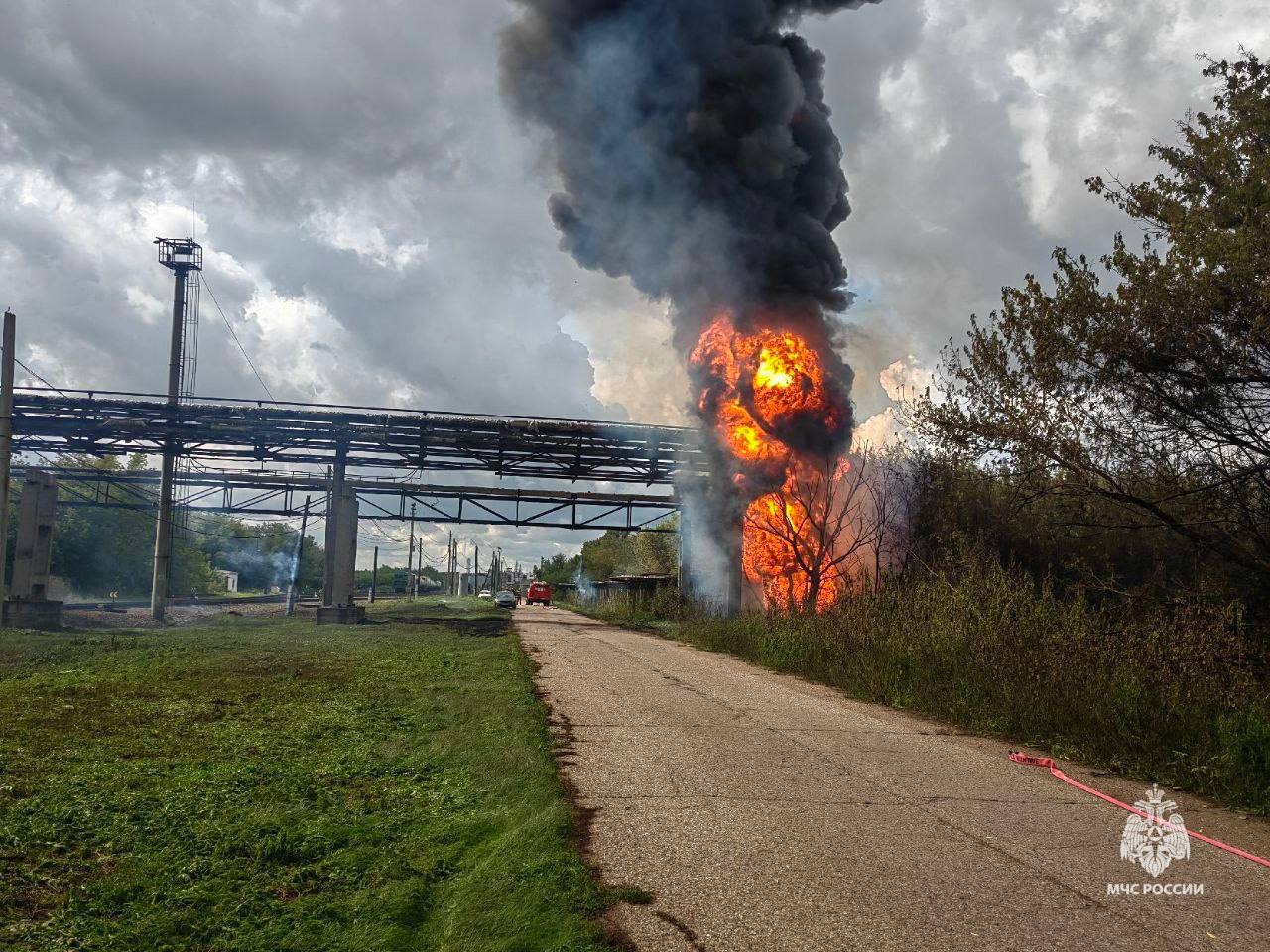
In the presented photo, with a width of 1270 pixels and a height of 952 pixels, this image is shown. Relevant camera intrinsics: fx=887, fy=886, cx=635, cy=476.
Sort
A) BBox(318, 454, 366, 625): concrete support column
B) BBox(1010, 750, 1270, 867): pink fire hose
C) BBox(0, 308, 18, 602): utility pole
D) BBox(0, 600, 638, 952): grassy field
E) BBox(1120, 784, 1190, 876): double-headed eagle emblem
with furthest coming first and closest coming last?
1. BBox(318, 454, 366, 625): concrete support column
2. BBox(0, 308, 18, 602): utility pole
3. BBox(1010, 750, 1270, 867): pink fire hose
4. BBox(1120, 784, 1190, 876): double-headed eagle emblem
5. BBox(0, 600, 638, 952): grassy field

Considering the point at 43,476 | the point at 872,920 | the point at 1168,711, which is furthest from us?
the point at 43,476

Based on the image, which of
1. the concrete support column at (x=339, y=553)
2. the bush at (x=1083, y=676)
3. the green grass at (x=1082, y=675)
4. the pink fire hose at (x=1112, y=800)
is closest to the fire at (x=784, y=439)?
the green grass at (x=1082, y=675)

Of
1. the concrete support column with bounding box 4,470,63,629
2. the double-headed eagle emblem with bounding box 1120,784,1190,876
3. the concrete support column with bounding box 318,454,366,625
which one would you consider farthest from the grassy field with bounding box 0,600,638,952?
the concrete support column with bounding box 318,454,366,625

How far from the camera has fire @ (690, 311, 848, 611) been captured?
21.9 meters

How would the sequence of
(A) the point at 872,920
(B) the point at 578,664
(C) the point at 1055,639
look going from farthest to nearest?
1. (B) the point at 578,664
2. (C) the point at 1055,639
3. (A) the point at 872,920

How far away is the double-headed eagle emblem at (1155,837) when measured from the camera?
17.7ft

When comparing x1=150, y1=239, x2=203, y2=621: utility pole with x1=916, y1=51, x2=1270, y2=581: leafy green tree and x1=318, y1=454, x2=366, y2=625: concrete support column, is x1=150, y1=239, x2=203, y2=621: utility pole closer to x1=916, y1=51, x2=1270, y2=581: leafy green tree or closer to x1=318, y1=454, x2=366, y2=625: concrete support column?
x1=318, y1=454, x2=366, y2=625: concrete support column

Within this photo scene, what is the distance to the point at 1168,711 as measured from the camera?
8539 mm

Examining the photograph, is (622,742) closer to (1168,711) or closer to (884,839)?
(884,839)

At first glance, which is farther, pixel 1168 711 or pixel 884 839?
pixel 1168 711

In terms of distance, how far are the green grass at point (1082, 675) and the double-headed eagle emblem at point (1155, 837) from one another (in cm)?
71

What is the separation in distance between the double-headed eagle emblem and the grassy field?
3383mm

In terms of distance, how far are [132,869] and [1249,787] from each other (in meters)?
7.82

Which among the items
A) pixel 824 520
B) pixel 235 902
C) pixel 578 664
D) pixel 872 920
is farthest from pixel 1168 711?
pixel 824 520
